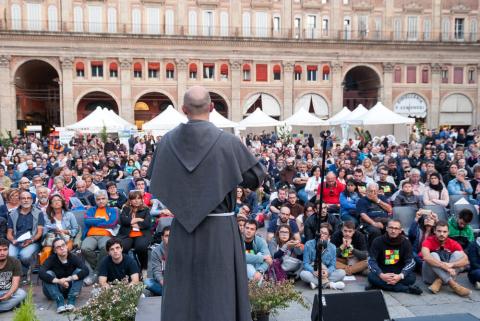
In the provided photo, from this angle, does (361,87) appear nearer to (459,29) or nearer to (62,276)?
(459,29)

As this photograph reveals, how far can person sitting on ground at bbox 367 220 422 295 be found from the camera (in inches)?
287

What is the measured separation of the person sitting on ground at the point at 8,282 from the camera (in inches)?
267

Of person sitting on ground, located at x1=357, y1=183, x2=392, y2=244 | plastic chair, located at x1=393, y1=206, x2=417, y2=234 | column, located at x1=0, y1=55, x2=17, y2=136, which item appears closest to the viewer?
person sitting on ground, located at x1=357, y1=183, x2=392, y2=244

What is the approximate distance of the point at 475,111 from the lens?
152ft

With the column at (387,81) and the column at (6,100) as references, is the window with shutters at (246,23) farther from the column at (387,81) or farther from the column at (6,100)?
the column at (6,100)

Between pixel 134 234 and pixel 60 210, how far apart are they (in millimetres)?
1519

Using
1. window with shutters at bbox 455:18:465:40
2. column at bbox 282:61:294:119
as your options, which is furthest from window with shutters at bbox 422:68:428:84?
column at bbox 282:61:294:119

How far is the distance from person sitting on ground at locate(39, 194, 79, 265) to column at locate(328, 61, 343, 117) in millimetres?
37944

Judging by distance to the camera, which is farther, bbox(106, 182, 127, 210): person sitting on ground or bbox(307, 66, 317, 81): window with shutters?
bbox(307, 66, 317, 81): window with shutters

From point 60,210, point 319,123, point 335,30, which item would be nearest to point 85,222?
point 60,210

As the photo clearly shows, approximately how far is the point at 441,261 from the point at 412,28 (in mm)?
42950

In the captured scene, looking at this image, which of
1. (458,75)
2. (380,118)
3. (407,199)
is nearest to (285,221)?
(407,199)

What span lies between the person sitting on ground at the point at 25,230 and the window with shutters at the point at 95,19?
34996 mm

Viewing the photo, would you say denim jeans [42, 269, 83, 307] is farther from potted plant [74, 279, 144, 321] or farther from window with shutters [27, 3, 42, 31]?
window with shutters [27, 3, 42, 31]
